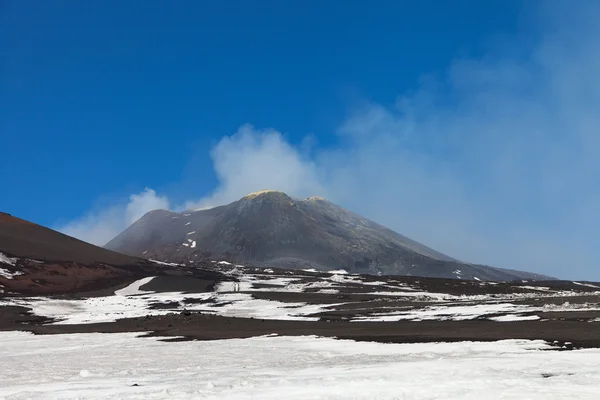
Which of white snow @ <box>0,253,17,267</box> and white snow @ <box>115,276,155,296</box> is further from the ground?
white snow @ <box>0,253,17,267</box>

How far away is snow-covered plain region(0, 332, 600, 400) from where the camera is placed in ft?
43.9

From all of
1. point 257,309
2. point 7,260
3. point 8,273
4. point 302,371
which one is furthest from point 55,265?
point 302,371

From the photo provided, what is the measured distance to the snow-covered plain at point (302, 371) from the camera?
13.4 m

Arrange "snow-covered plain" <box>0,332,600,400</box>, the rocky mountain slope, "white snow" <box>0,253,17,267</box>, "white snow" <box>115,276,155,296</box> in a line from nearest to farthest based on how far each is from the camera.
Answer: "snow-covered plain" <box>0,332,600,400</box> → "white snow" <box>115,276,155,296</box> → the rocky mountain slope → "white snow" <box>0,253,17,267</box>

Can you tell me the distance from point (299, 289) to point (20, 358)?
71.9 metres

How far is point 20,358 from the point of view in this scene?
82.7 ft

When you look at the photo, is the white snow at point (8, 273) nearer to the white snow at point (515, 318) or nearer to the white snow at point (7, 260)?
the white snow at point (7, 260)

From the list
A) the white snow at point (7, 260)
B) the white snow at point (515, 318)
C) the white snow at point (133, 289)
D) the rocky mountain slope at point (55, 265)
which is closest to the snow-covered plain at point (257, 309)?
the white snow at point (515, 318)

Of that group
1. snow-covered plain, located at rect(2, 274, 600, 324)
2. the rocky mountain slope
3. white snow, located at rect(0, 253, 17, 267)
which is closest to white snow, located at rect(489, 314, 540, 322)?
snow-covered plain, located at rect(2, 274, 600, 324)

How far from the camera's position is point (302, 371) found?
17859mm

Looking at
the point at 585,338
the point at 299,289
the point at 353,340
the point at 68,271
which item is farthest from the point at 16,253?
the point at 585,338

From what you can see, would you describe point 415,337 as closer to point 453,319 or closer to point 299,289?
point 453,319

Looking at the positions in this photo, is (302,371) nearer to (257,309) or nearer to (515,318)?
(515,318)

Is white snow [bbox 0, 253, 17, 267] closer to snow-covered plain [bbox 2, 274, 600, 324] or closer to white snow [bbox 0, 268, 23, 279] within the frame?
white snow [bbox 0, 268, 23, 279]
